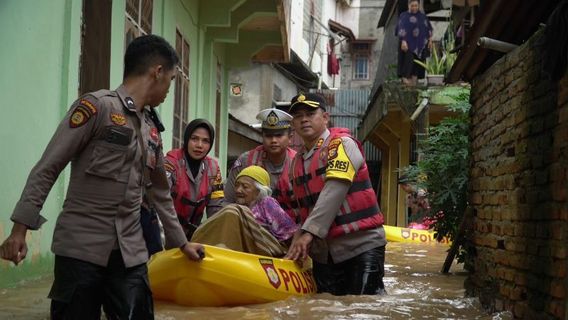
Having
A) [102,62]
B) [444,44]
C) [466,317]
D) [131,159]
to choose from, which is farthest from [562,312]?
[444,44]

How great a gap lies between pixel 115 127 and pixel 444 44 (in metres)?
11.2

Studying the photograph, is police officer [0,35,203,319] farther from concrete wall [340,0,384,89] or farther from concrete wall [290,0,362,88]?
concrete wall [340,0,384,89]

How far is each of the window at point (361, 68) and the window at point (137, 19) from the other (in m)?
32.3

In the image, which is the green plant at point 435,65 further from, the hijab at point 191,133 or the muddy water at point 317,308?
the hijab at point 191,133

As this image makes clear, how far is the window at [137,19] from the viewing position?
808cm

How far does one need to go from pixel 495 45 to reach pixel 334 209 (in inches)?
61.9

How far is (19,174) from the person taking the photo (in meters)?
5.61

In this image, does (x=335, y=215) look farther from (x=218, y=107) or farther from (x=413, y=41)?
(x=413, y=41)

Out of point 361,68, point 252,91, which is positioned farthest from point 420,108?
point 361,68

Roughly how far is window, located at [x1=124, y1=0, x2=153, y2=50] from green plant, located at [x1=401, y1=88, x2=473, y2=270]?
138 inches

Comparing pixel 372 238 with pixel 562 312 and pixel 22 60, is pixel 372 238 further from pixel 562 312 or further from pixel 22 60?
pixel 22 60

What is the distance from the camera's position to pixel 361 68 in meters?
41.0

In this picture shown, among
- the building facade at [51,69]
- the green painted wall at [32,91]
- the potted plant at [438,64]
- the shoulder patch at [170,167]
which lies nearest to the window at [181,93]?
the building facade at [51,69]

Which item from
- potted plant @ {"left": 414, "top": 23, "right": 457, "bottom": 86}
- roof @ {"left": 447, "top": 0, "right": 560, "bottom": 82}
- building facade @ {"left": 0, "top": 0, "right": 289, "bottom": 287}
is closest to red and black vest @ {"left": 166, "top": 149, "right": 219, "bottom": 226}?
building facade @ {"left": 0, "top": 0, "right": 289, "bottom": 287}
